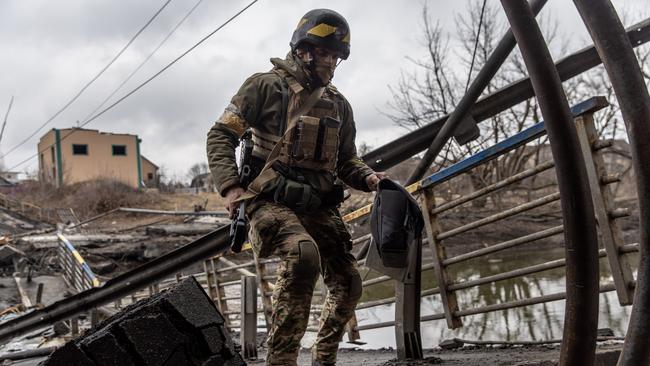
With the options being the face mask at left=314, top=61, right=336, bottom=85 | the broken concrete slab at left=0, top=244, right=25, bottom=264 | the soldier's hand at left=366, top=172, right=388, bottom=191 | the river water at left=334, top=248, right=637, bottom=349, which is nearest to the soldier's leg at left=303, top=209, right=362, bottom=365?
the soldier's hand at left=366, top=172, right=388, bottom=191

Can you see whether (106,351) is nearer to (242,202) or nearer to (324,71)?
(242,202)

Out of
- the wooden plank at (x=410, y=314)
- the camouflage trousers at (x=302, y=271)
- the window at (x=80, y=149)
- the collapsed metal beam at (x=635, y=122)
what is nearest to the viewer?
the collapsed metal beam at (x=635, y=122)

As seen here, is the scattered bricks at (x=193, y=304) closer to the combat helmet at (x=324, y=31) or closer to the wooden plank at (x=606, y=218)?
the combat helmet at (x=324, y=31)

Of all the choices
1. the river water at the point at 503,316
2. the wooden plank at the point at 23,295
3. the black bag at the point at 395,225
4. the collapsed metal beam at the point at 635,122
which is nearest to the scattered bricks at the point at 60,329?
the wooden plank at the point at 23,295

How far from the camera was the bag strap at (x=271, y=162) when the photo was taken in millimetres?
2641

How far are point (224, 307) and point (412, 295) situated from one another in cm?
407

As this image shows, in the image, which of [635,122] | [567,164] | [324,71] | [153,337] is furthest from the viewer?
[324,71]

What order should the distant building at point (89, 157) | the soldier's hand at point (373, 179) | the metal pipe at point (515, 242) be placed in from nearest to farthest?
the soldier's hand at point (373, 179)
the metal pipe at point (515, 242)
the distant building at point (89, 157)

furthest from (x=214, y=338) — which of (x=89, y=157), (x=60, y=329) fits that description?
(x=89, y=157)

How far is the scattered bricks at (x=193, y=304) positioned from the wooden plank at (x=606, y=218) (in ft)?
6.24

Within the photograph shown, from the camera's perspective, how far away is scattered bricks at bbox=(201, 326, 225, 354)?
7.72 ft

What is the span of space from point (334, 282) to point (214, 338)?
69 cm

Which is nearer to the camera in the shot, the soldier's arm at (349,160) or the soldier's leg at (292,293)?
the soldier's leg at (292,293)

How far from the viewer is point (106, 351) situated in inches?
84.8
